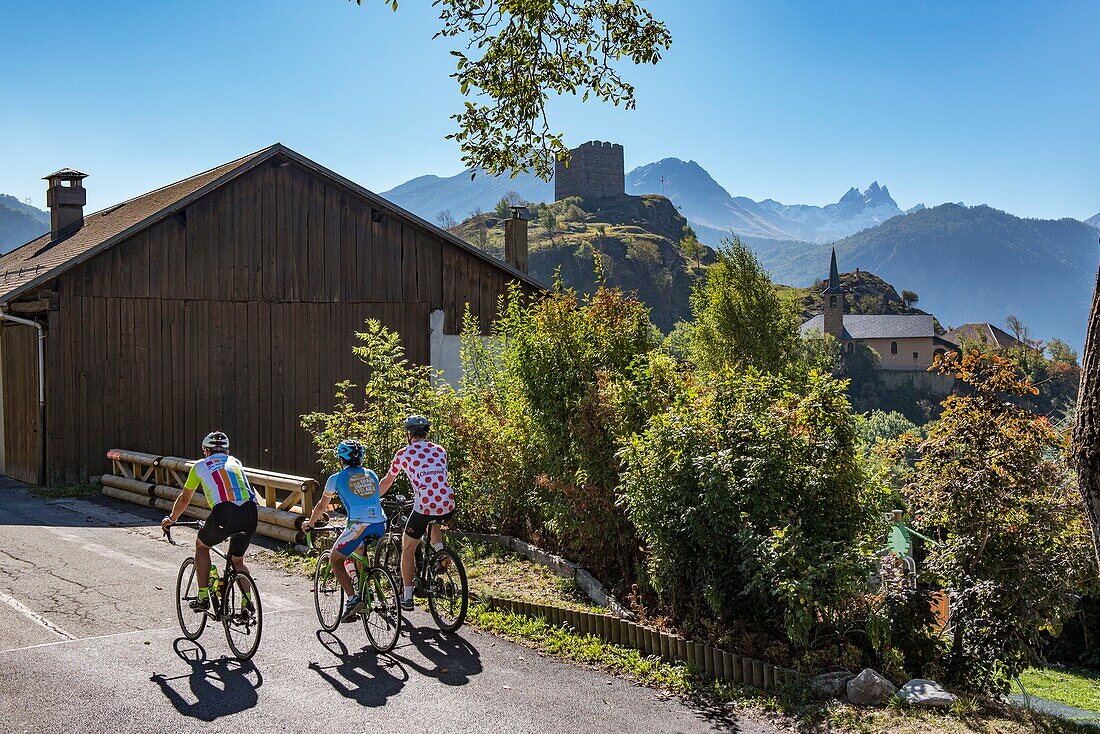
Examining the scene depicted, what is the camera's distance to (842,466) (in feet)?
25.9

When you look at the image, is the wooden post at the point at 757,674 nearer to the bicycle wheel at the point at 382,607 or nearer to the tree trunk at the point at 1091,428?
the bicycle wheel at the point at 382,607

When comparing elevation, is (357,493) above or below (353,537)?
above

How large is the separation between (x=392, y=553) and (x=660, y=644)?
2.70 meters

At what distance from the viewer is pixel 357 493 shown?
26.0ft

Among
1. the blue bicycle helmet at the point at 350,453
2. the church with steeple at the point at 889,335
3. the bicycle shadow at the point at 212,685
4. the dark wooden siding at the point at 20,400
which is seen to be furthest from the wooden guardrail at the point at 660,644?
the church with steeple at the point at 889,335

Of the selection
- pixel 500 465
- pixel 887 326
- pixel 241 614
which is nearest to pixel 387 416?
pixel 500 465

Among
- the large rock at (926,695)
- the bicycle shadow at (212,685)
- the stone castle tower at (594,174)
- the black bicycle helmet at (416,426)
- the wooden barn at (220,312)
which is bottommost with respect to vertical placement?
the bicycle shadow at (212,685)

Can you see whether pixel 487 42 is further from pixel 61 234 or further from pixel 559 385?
pixel 61 234

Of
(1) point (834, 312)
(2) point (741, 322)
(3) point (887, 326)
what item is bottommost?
(2) point (741, 322)

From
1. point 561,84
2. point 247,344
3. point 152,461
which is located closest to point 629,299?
point 561,84

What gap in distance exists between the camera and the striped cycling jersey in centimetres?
778

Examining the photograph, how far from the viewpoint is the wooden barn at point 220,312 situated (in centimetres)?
1783

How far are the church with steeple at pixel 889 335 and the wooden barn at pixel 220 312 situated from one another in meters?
96.5

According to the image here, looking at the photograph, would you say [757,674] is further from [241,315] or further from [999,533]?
[241,315]
